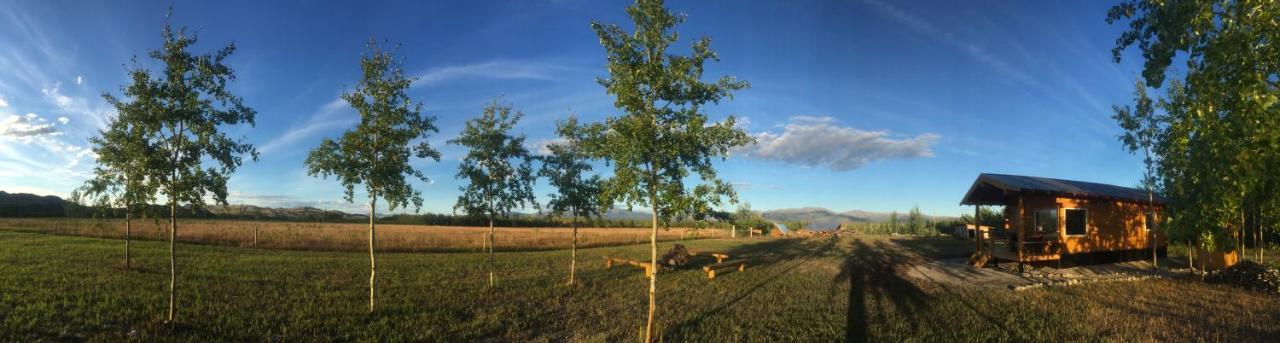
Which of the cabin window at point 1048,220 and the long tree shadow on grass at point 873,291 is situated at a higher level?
the cabin window at point 1048,220

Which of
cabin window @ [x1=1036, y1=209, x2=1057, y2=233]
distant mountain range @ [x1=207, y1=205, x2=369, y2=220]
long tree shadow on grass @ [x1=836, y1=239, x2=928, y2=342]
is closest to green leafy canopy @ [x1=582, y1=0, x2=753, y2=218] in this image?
long tree shadow on grass @ [x1=836, y1=239, x2=928, y2=342]

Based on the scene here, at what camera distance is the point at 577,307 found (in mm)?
11664

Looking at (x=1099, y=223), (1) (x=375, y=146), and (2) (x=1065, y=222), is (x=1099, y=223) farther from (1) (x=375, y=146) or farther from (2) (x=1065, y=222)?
(1) (x=375, y=146)

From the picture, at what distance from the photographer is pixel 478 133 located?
14.8 meters

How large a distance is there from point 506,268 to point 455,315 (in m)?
8.92

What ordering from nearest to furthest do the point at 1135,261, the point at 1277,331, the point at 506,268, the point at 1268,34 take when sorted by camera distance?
the point at 1268,34
the point at 1277,331
the point at 506,268
the point at 1135,261

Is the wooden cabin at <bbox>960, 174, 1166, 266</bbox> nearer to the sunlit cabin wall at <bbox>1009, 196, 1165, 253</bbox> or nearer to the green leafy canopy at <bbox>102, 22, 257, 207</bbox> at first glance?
the sunlit cabin wall at <bbox>1009, 196, 1165, 253</bbox>

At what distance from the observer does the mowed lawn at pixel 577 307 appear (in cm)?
911

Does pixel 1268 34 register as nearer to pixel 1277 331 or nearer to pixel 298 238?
pixel 1277 331

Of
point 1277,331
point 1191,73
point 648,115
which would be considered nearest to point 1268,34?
point 1191,73

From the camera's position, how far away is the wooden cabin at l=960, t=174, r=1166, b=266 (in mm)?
18750

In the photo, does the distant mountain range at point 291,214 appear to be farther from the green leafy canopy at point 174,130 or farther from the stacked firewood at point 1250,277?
the stacked firewood at point 1250,277

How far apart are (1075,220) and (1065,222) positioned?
1315 mm

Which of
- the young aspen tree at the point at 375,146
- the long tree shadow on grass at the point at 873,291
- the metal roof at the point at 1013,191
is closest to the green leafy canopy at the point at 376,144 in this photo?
the young aspen tree at the point at 375,146
